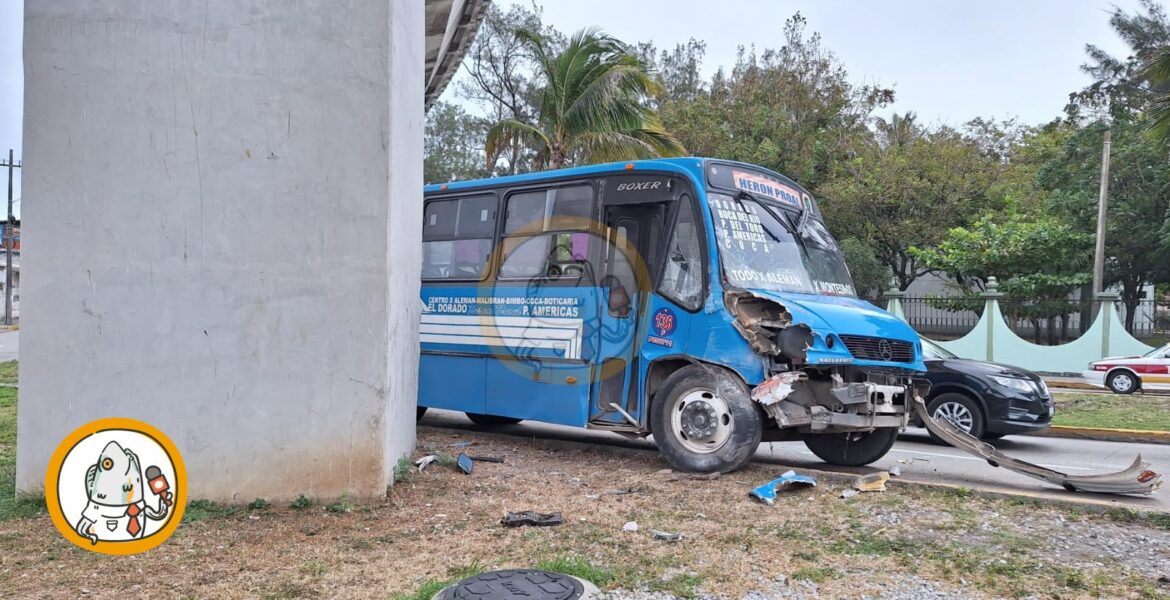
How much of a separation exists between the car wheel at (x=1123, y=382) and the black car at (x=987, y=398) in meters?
9.32

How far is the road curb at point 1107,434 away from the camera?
1134cm

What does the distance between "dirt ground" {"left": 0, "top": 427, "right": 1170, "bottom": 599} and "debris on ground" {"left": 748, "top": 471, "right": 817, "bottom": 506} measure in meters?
0.10

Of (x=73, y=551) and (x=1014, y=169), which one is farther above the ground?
(x=1014, y=169)

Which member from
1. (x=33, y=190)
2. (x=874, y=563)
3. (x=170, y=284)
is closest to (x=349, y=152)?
(x=170, y=284)

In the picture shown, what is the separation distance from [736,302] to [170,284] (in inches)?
178

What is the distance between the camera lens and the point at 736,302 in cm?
773

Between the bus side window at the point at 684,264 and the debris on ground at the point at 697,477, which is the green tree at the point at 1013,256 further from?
the debris on ground at the point at 697,477

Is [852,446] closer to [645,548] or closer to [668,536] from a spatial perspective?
[668,536]

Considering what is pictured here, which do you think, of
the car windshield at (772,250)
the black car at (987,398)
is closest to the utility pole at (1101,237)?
the black car at (987,398)

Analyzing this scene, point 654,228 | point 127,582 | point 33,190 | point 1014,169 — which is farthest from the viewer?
point 1014,169

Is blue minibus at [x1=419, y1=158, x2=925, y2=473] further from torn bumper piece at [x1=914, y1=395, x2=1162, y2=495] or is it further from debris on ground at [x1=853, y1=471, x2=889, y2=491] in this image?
torn bumper piece at [x1=914, y1=395, x2=1162, y2=495]

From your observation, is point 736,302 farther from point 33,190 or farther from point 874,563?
point 33,190

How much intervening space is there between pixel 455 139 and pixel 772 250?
3074 cm

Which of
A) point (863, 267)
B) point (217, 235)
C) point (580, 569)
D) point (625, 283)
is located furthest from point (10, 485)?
point (863, 267)
